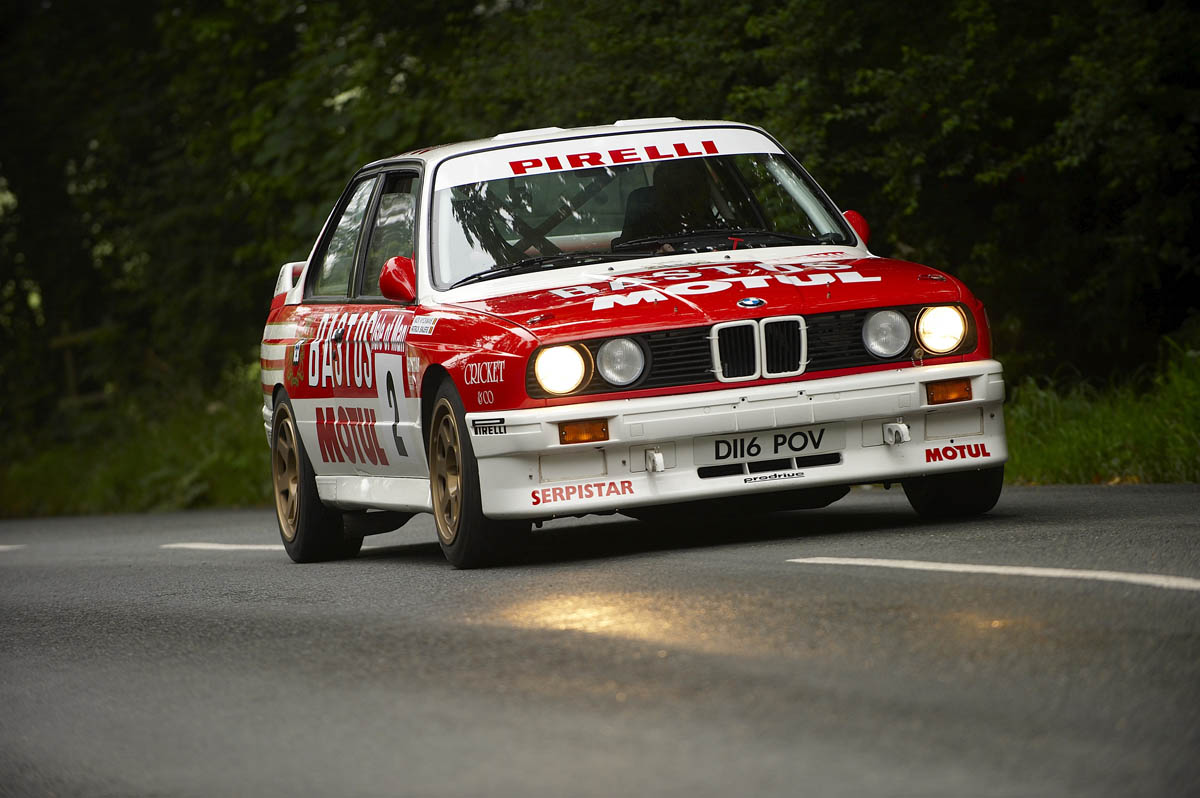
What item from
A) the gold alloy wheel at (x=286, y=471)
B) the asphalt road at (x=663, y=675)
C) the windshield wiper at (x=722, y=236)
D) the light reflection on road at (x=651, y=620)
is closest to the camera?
the asphalt road at (x=663, y=675)

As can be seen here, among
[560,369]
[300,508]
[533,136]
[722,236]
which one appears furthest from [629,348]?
[300,508]

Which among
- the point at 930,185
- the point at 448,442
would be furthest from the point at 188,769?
the point at 930,185

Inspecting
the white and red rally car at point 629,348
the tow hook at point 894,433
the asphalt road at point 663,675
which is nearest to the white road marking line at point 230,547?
the white and red rally car at point 629,348

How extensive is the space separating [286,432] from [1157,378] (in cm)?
632

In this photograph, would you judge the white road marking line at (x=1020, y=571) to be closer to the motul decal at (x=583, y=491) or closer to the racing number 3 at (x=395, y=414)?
the motul decal at (x=583, y=491)

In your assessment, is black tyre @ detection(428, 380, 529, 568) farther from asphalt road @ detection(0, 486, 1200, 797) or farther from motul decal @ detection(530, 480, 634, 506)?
motul decal @ detection(530, 480, 634, 506)

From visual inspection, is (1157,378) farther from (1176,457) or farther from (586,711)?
→ (586,711)

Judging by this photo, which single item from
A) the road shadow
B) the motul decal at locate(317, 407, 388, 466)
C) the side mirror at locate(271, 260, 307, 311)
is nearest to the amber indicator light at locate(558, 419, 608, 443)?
the road shadow

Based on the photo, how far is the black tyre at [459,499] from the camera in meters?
8.27

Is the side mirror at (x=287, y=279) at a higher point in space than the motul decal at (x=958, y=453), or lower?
higher

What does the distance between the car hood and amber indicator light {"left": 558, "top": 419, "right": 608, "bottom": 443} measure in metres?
0.33

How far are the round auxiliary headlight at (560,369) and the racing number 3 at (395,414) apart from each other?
1226 mm

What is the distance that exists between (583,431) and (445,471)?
87 cm

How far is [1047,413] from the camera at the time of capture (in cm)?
1459
